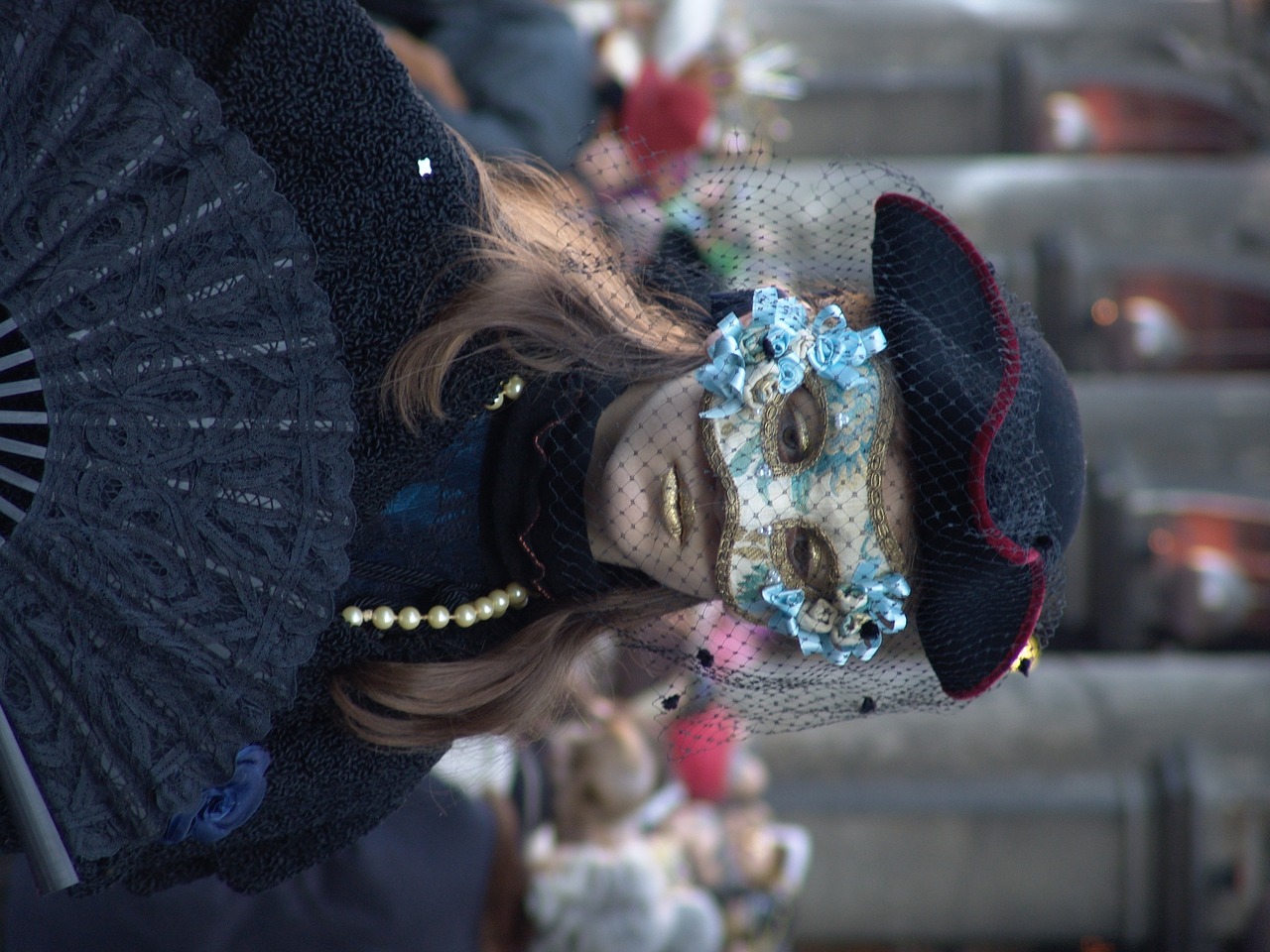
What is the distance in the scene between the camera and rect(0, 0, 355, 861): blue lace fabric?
1.07m

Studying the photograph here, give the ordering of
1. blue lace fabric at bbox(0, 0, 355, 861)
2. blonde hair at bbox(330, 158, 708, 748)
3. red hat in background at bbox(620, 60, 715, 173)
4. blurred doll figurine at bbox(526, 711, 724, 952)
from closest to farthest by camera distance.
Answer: blue lace fabric at bbox(0, 0, 355, 861) → blonde hair at bbox(330, 158, 708, 748) → blurred doll figurine at bbox(526, 711, 724, 952) → red hat in background at bbox(620, 60, 715, 173)

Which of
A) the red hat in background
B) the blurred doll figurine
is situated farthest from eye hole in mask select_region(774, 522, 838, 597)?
the red hat in background

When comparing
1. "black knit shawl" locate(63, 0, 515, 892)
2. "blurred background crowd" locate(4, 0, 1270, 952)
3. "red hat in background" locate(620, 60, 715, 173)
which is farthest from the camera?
"red hat in background" locate(620, 60, 715, 173)

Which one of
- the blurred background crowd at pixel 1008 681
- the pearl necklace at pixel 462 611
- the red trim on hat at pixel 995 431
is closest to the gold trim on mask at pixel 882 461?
the red trim on hat at pixel 995 431

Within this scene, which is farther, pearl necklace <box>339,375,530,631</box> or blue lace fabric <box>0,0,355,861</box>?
pearl necklace <box>339,375,530,631</box>

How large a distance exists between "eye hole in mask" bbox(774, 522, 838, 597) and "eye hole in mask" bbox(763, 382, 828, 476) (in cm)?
7

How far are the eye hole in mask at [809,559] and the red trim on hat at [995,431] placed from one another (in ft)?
0.58

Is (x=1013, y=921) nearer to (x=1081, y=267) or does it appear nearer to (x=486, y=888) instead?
(x=486, y=888)

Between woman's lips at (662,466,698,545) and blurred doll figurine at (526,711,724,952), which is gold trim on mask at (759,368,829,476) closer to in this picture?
woman's lips at (662,466,698,545)

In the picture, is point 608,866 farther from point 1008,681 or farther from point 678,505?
point 1008,681

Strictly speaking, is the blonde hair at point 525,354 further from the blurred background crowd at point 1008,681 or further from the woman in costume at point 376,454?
the blurred background crowd at point 1008,681

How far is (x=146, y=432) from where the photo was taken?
112 cm

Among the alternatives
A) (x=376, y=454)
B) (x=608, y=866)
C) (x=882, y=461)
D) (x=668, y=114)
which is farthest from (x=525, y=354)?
(x=668, y=114)

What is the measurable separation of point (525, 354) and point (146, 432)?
0.44 meters
